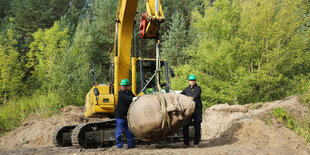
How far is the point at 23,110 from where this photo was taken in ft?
50.1

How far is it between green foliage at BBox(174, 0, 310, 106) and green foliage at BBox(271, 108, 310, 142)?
826 cm

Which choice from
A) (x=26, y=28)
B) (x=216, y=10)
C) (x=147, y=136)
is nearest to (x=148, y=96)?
(x=147, y=136)

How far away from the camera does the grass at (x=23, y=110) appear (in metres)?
13.3

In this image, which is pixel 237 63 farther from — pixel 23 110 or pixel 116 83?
pixel 23 110

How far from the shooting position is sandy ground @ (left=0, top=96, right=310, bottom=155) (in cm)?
582

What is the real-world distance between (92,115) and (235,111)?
8535 mm

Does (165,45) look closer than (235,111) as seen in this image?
No

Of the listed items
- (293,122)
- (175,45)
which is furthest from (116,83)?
(175,45)

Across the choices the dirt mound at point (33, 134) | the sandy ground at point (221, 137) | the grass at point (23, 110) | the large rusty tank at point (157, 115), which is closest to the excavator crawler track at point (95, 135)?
the sandy ground at point (221, 137)

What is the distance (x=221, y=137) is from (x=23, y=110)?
40.0 feet

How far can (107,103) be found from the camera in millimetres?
7703

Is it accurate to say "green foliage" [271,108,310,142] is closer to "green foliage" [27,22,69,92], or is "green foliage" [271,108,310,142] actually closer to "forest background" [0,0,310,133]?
"forest background" [0,0,310,133]

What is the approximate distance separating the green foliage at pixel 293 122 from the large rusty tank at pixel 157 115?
360cm

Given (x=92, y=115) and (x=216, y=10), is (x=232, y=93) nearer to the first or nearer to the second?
(x=216, y=10)
